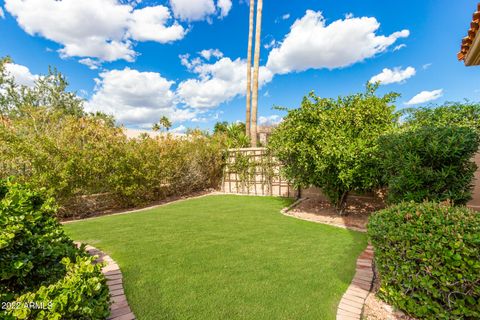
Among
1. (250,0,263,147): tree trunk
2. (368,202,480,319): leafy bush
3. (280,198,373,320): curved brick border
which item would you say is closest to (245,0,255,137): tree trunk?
(250,0,263,147): tree trunk

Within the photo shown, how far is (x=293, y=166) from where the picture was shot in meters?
6.87

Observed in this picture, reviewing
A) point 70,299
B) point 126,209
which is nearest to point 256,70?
point 126,209

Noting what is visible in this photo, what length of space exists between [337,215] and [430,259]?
4838 mm

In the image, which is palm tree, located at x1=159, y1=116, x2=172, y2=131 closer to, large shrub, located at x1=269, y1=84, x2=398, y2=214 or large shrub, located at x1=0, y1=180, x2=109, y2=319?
large shrub, located at x1=269, y1=84, x2=398, y2=214

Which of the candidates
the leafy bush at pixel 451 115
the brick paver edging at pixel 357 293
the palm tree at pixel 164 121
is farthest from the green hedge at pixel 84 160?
the palm tree at pixel 164 121

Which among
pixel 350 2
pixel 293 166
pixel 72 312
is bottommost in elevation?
pixel 72 312

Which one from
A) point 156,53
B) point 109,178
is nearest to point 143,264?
point 109,178

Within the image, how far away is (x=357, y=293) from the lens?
275 cm

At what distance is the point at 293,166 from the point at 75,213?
7.94m

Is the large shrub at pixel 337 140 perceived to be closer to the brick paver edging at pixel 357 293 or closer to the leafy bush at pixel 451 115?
the leafy bush at pixel 451 115

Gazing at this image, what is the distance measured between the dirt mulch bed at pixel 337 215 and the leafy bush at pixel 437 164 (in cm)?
209

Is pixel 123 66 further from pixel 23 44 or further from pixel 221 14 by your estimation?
pixel 221 14

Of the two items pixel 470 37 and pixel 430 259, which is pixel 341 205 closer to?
pixel 470 37

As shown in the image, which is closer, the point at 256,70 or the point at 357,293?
the point at 357,293
